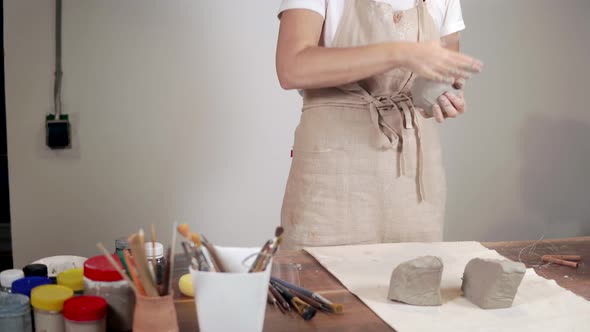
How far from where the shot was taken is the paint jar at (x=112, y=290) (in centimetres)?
104

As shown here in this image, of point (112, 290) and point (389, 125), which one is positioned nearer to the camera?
point (112, 290)

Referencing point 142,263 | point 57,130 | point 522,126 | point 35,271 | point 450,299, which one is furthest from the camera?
point 522,126

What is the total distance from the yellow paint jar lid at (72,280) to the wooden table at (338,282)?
193 mm

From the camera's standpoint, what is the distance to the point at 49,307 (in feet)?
3.32

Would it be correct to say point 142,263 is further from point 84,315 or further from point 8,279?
point 8,279

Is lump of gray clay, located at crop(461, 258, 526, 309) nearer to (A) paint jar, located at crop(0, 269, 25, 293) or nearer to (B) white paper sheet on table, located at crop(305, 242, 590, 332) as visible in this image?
(B) white paper sheet on table, located at crop(305, 242, 590, 332)

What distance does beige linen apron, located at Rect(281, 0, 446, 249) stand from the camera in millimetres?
1782

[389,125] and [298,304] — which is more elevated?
[389,125]

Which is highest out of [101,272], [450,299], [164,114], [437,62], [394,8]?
[394,8]

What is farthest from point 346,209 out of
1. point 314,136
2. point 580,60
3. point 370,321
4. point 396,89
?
point 580,60

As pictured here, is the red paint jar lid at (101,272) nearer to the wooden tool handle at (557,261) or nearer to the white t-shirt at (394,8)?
the white t-shirt at (394,8)

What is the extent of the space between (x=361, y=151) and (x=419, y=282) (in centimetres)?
66

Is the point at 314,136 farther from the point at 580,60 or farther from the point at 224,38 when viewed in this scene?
the point at 580,60

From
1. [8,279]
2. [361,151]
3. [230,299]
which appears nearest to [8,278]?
[8,279]
